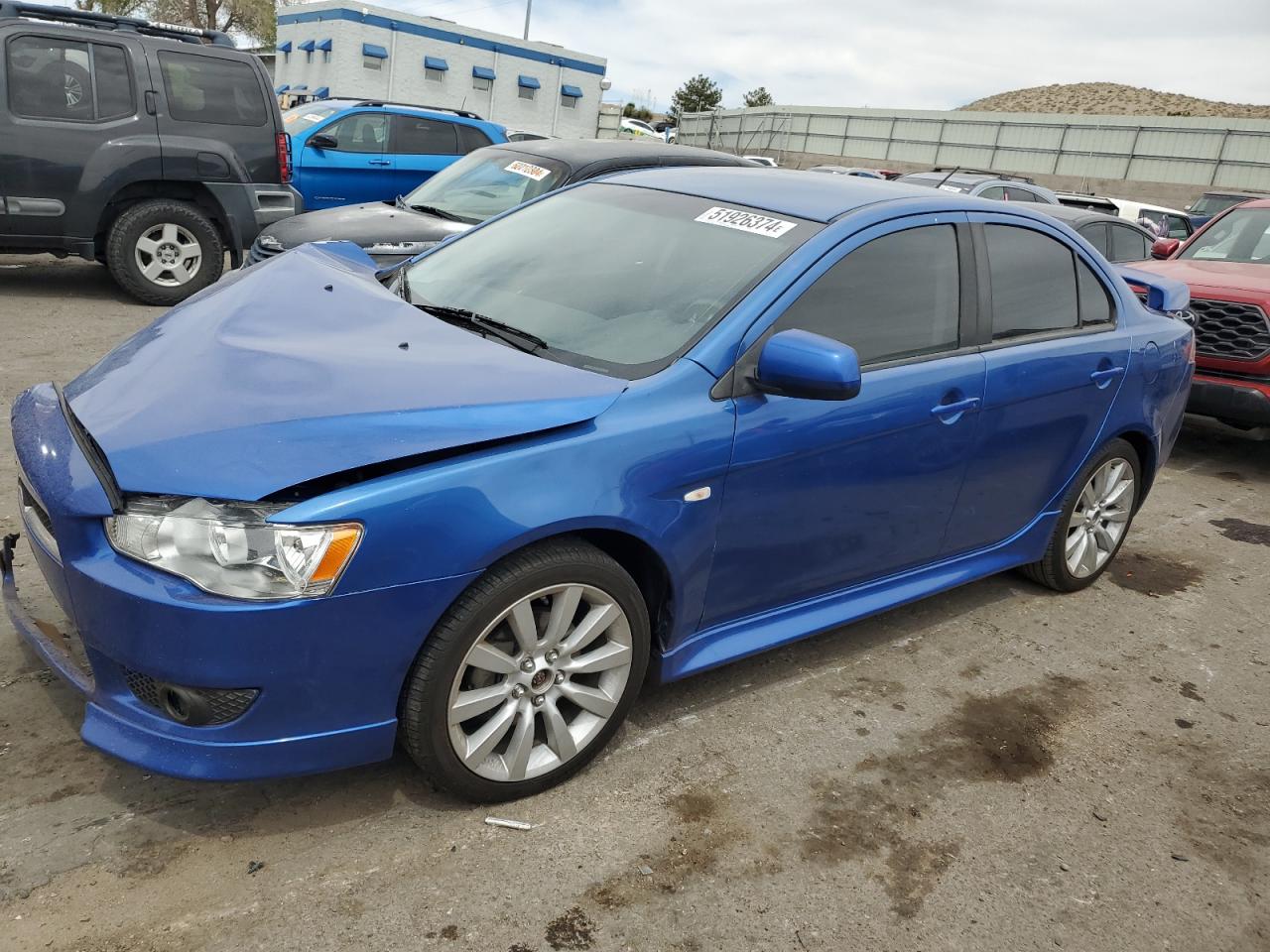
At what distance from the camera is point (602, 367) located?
117 inches

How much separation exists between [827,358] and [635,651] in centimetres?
96

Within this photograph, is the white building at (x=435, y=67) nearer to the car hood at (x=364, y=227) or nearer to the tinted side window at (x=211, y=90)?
the tinted side window at (x=211, y=90)

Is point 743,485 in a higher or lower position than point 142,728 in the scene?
higher

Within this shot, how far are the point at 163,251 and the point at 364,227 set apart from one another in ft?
9.20

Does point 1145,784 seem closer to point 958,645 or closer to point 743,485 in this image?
point 958,645

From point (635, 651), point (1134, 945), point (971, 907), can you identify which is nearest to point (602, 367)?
point (635, 651)

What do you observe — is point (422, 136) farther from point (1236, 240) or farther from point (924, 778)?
point (924, 778)

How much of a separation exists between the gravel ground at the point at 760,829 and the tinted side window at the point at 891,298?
1.22 meters

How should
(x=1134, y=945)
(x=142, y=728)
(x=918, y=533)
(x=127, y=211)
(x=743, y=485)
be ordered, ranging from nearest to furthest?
(x=142, y=728), (x=1134, y=945), (x=743, y=485), (x=918, y=533), (x=127, y=211)

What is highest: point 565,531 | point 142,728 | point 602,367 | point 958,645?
point 602,367

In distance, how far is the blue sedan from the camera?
237 centimetres

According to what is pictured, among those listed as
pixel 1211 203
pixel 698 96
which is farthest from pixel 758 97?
pixel 1211 203

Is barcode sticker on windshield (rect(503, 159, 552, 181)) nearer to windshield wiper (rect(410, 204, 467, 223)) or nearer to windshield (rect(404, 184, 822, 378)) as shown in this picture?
windshield wiper (rect(410, 204, 467, 223))

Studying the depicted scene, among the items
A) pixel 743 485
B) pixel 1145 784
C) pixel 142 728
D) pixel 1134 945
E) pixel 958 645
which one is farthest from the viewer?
pixel 958 645
